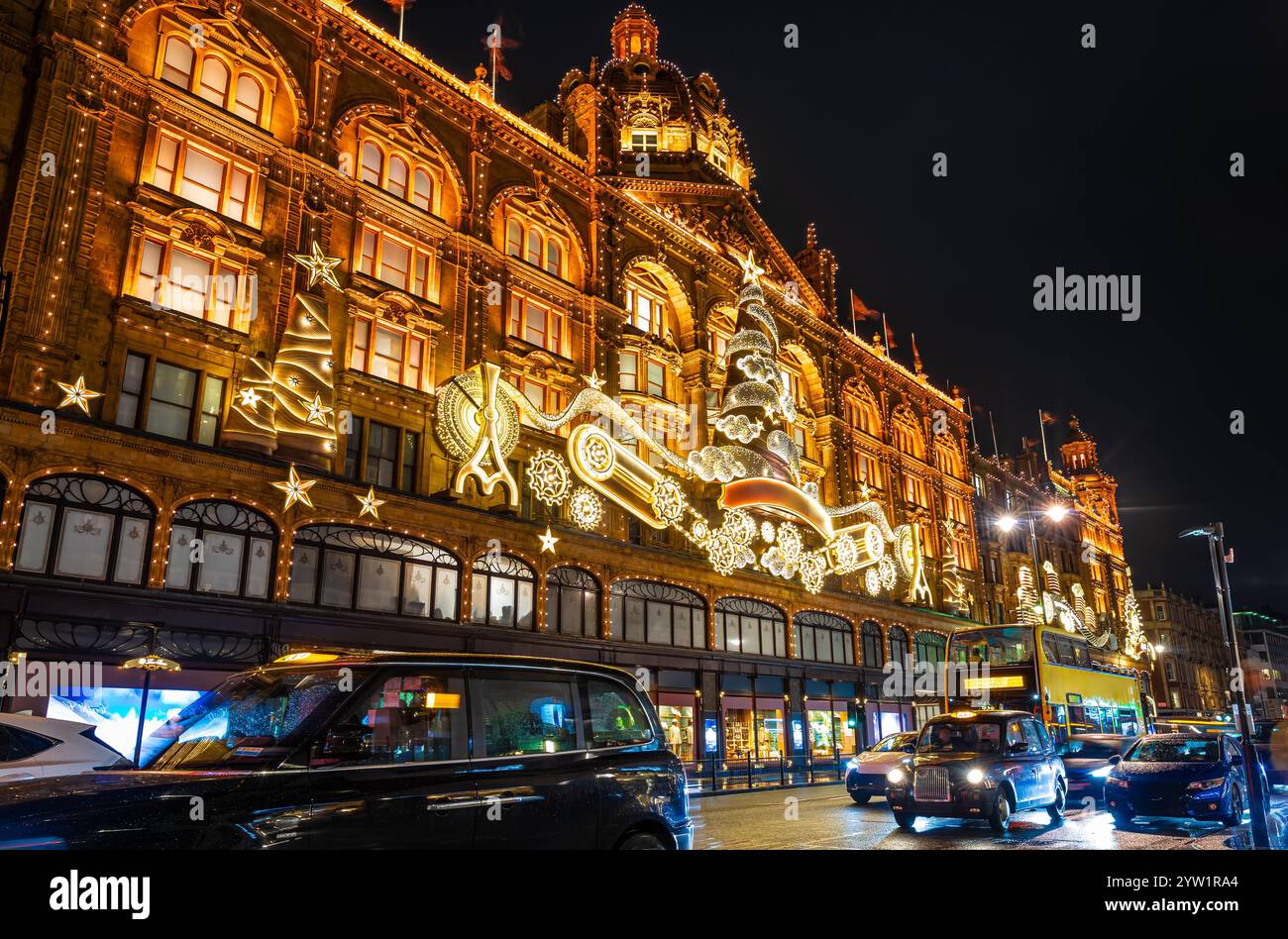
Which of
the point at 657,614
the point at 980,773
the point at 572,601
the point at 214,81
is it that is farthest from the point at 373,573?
the point at 980,773

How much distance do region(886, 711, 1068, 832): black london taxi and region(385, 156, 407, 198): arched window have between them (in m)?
23.6

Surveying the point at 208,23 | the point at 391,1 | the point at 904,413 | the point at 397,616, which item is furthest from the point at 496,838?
the point at 904,413

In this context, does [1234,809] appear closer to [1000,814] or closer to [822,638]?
[1000,814]

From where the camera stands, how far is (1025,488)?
67688 millimetres

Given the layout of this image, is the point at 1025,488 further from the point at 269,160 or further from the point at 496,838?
the point at 496,838

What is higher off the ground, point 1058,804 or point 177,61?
point 177,61

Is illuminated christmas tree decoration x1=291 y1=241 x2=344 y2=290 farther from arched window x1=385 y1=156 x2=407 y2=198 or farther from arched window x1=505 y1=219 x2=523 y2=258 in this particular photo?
arched window x1=505 y1=219 x2=523 y2=258

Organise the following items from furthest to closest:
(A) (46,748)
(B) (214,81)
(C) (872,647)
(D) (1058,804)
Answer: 1. (C) (872,647)
2. (B) (214,81)
3. (D) (1058,804)
4. (A) (46,748)

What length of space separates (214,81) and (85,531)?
13900 mm

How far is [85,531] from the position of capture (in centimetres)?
1916

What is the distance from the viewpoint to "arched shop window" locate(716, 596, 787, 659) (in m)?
35.1

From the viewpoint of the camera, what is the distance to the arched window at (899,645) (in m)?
44.4

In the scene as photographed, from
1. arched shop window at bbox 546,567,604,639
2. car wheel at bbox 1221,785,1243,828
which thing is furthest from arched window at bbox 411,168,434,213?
car wheel at bbox 1221,785,1243,828

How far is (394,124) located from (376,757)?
27679 millimetres
